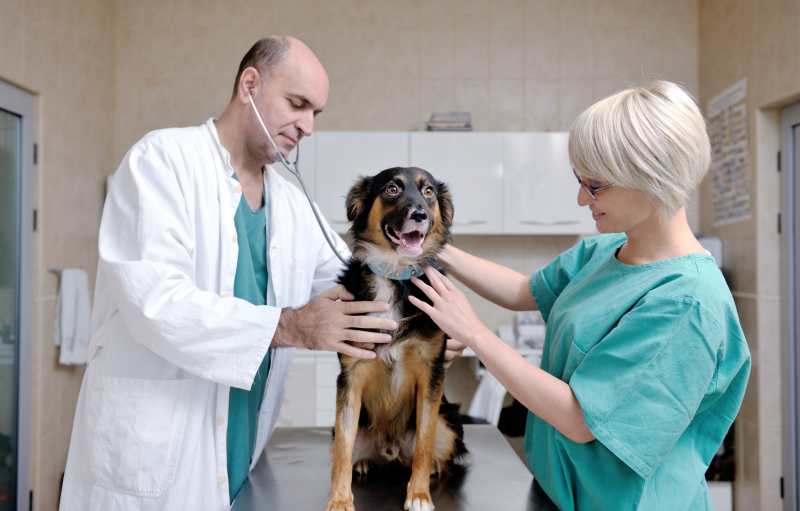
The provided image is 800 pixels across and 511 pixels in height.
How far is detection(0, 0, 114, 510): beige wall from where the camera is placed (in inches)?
133

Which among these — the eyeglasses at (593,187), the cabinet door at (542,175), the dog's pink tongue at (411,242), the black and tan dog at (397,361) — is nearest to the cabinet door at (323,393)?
the cabinet door at (542,175)

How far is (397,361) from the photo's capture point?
1.36 m

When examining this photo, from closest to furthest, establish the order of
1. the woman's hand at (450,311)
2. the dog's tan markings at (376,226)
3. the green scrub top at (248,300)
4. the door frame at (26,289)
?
the woman's hand at (450,311) < the dog's tan markings at (376,226) < the green scrub top at (248,300) < the door frame at (26,289)

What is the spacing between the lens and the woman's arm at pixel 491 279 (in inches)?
64.9

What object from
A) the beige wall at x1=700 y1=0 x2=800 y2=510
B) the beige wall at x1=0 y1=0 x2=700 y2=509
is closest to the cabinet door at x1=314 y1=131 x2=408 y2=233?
the beige wall at x1=0 y1=0 x2=700 y2=509

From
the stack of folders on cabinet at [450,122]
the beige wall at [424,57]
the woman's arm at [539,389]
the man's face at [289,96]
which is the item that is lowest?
the woman's arm at [539,389]

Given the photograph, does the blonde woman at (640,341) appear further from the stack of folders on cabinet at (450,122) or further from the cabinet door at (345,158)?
the stack of folders on cabinet at (450,122)

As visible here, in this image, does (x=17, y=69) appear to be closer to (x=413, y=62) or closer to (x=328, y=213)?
(x=328, y=213)

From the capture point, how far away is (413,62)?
464 centimetres

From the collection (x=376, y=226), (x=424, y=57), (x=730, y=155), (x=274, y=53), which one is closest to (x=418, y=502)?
(x=376, y=226)

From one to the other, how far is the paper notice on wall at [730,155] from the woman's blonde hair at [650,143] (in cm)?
301

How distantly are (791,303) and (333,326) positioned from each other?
3.09 meters

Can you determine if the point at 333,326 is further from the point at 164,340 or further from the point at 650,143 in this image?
the point at 650,143

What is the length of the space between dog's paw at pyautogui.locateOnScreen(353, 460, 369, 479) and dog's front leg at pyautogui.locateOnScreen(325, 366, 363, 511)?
4.5 inches
